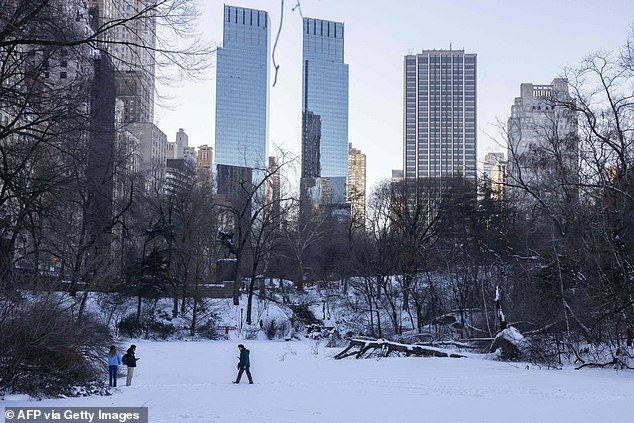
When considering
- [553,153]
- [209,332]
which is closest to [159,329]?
[209,332]

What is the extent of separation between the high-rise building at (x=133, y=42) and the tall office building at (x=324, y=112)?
52.4 metres

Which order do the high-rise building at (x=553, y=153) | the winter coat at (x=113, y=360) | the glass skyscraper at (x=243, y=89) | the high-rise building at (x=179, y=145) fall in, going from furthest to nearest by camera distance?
the high-rise building at (x=179, y=145) < the glass skyscraper at (x=243, y=89) < the high-rise building at (x=553, y=153) < the winter coat at (x=113, y=360)

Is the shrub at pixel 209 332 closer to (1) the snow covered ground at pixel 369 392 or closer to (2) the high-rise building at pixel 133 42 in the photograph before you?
(1) the snow covered ground at pixel 369 392

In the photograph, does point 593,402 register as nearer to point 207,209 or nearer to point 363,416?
point 363,416

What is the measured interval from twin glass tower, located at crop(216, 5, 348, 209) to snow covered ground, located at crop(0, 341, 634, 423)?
31.2 metres

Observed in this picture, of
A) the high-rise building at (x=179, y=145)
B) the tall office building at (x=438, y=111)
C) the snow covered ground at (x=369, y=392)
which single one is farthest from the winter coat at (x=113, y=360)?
the high-rise building at (x=179, y=145)

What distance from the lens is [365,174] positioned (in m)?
147

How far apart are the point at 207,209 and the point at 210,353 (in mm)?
20200

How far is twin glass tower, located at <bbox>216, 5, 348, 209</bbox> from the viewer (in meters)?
62.1

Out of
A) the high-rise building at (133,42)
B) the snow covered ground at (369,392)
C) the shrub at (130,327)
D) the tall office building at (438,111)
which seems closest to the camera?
the high-rise building at (133,42)

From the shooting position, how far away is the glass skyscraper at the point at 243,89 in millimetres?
61156

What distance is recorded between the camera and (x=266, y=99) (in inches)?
2928

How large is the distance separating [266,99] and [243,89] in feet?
19.0

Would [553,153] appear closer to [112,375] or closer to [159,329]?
[112,375]
